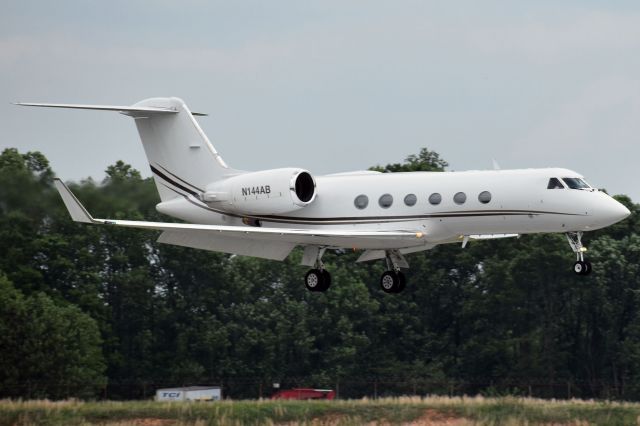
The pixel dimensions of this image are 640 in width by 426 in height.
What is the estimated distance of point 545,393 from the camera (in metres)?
71.1

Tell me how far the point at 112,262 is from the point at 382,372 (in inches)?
588

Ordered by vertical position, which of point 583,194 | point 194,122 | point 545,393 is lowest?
point 545,393

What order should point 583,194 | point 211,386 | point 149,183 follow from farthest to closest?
point 211,386 → point 149,183 → point 583,194

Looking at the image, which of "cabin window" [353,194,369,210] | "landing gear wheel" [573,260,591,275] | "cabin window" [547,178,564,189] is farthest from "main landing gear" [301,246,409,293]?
"landing gear wheel" [573,260,591,275]

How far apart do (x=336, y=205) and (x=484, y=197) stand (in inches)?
172

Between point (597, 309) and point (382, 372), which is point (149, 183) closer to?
point (382, 372)

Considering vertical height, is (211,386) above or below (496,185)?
below

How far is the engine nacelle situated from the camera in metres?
38.2

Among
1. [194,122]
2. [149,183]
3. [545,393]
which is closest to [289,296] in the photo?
[545,393]

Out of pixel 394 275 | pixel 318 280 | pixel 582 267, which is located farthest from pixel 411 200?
pixel 582 267

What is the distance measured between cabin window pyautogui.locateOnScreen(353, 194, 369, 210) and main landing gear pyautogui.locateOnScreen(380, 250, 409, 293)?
1.70 metres

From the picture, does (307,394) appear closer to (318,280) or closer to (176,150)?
(176,150)

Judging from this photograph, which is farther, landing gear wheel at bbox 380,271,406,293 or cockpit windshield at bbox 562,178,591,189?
landing gear wheel at bbox 380,271,406,293

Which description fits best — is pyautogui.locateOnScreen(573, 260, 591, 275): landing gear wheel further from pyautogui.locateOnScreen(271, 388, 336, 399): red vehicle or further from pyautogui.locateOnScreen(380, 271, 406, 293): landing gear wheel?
pyautogui.locateOnScreen(271, 388, 336, 399): red vehicle
